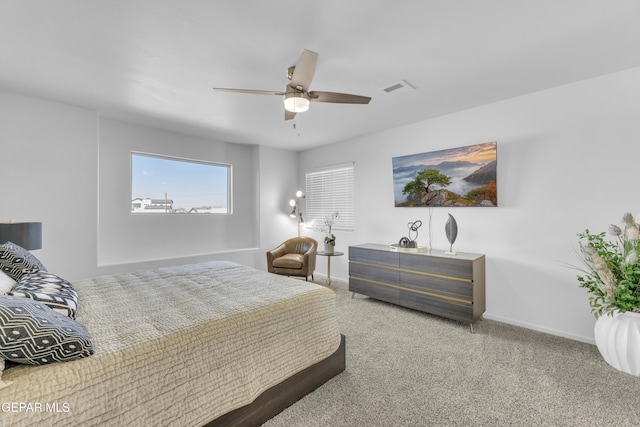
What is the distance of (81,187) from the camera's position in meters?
3.50

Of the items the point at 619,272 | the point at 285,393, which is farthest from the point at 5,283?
the point at 619,272

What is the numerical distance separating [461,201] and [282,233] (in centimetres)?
342

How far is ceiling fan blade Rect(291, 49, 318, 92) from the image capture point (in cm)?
188

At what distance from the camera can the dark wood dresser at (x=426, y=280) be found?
3.06 m

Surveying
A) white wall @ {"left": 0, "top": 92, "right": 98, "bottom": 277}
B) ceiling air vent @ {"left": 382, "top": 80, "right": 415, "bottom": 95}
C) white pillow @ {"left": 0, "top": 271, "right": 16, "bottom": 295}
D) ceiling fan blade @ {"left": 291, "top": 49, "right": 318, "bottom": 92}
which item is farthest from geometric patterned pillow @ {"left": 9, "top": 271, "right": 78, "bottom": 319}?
ceiling air vent @ {"left": 382, "top": 80, "right": 415, "bottom": 95}

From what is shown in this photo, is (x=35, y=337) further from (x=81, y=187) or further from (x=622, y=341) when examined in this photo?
(x=622, y=341)

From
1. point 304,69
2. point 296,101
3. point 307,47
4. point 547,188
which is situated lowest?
point 547,188

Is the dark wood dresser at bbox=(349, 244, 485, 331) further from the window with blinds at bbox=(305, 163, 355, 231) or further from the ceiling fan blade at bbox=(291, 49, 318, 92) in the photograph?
the ceiling fan blade at bbox=(291, 49, 318, 92)

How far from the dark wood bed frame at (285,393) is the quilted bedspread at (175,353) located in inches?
2.5

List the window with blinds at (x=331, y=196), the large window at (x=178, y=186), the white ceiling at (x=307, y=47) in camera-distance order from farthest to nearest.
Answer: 1. the window with blinds at (x=331, y=196)
2. the large window at (x=178, y=186)
3. the white ceiling at (x=307, y=47)

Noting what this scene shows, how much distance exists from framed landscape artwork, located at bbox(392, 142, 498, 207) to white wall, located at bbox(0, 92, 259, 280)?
3.29 metres

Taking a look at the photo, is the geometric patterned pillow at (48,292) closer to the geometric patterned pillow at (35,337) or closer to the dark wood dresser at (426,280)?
the geometric patterned pillow at (35,337)

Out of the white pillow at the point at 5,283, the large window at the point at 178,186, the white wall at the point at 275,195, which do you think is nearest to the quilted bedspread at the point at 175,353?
the white pillow at the point at 5,283

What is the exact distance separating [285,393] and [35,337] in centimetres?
134
